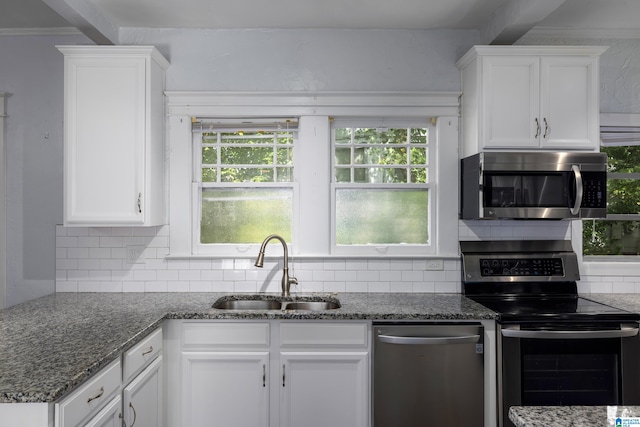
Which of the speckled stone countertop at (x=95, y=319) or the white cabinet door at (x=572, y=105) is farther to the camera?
the white cabinet door at (x=572, y=105)

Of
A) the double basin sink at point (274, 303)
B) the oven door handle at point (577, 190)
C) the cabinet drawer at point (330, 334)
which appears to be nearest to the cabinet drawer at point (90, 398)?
the cabinet drawer at point (330, 334)

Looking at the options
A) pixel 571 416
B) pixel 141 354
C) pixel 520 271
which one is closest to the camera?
pixel 571 416

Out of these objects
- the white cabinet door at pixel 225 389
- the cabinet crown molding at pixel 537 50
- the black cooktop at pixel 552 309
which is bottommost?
the white cabinet door at pixel 225 389

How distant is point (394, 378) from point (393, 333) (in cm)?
23

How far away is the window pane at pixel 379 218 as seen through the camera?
3.21m

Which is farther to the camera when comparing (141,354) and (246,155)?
(246,155)

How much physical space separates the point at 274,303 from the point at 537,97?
1.99 m

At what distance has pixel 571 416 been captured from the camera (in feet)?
3.66

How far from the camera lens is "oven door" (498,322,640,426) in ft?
8.09

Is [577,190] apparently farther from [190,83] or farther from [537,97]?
[190,83]

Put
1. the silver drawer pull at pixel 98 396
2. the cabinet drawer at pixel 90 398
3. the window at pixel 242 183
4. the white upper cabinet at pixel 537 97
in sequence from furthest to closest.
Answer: the window at pixel 242 183, the white upper cabinet at pixel 537 97, the silver drawer pull at pixel 98 396, the cabinet drawer at pixel 90 398

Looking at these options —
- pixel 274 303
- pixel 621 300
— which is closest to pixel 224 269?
pixel 274 303

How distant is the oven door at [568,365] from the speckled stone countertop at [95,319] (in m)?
0.23

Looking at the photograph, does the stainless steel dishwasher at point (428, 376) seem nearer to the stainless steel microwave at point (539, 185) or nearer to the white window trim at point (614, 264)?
the stainless steel microwave at point (539, 185)
